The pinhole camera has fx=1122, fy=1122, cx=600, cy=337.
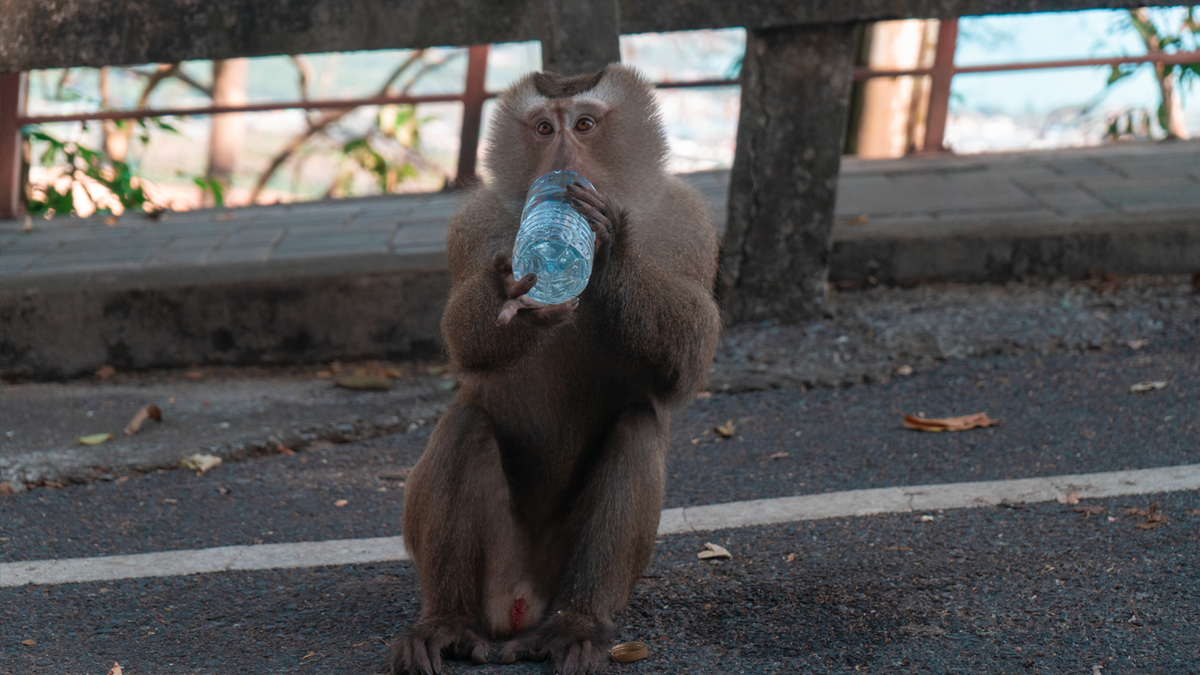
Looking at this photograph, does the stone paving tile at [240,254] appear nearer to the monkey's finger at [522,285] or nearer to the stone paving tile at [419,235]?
the stone paving tile at [419,235]

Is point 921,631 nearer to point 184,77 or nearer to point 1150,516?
point 1150,516

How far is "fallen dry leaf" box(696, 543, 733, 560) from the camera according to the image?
3.34 m

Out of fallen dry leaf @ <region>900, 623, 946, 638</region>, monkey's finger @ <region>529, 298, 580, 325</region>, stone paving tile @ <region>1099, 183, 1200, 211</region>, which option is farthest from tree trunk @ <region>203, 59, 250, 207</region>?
fallen dry leaf @ <region>900, 623, 946, 638</region>

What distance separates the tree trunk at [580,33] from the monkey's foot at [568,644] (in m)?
2.42

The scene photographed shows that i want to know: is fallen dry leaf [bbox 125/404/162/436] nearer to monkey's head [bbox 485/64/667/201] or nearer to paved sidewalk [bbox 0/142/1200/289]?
paved sidewalk [bbox 0/142/1200/289]

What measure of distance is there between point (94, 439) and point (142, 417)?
0.70 ft

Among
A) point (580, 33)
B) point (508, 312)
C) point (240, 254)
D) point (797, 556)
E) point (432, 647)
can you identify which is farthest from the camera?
point (240, 254)

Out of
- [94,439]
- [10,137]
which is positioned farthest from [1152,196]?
[10,137]

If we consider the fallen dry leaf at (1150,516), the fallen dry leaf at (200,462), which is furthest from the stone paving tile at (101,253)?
the fallen dry leaf at (1150,516)

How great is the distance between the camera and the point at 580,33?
4.43 m

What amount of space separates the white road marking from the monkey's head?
4.06 feet

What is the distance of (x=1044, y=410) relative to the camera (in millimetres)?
4352

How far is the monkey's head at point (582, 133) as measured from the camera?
2822 mm

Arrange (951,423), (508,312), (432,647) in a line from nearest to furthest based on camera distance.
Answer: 1. (508,312)
2. (432,647)
3. (951,423)
